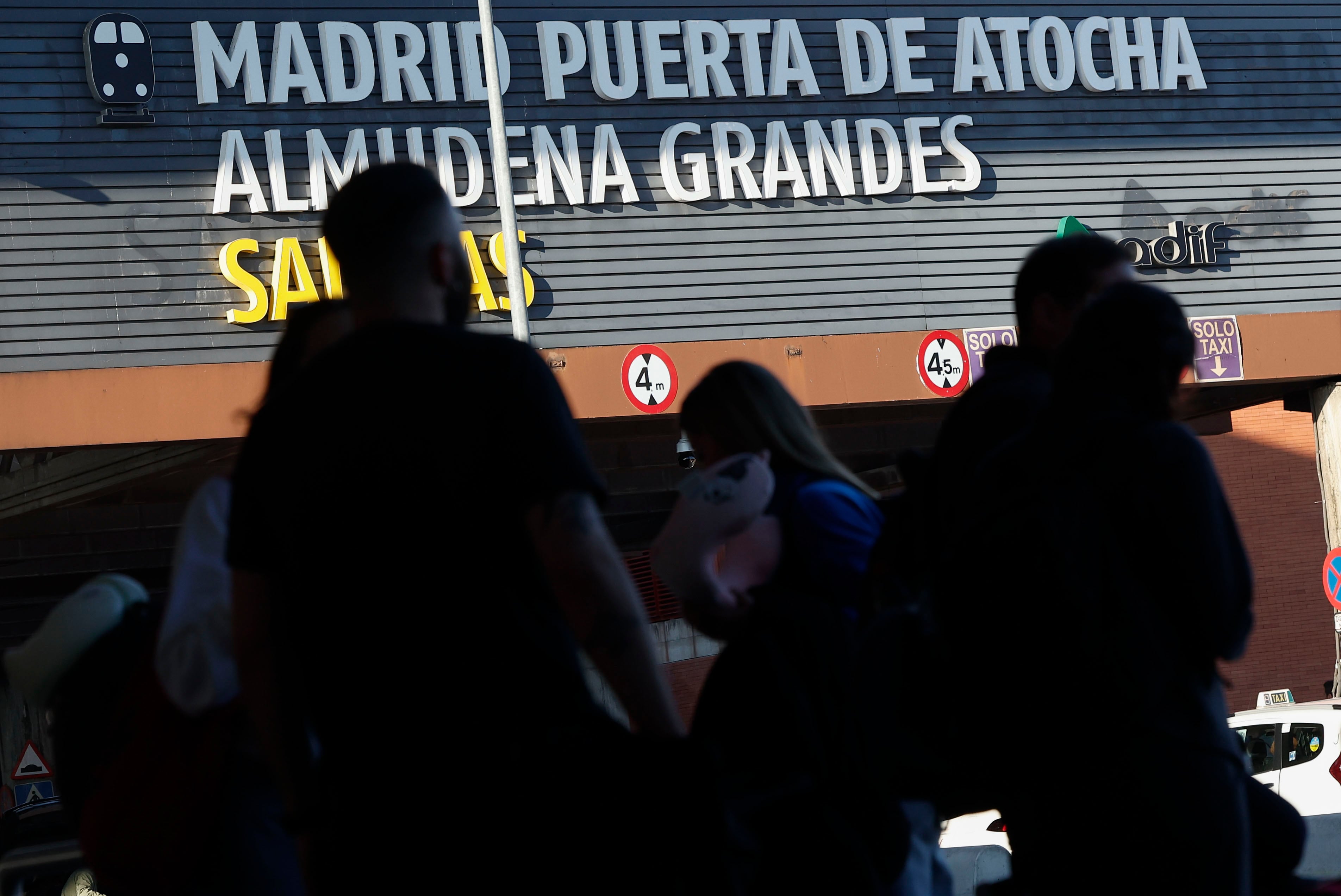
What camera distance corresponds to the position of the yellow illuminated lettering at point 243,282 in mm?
13789

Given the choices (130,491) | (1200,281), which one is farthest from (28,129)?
(1200,281)

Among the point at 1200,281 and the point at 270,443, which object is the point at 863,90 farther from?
the point at 270,443

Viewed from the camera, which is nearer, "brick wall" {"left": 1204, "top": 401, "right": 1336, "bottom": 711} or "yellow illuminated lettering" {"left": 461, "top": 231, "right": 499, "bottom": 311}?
"yellow illuminated lettering" {"left": 461, "top": 231, "right": 499, "bottom": 311}

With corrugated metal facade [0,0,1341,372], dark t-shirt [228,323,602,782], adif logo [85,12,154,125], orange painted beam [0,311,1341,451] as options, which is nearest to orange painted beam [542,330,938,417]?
orange painted beam [0,311,1341,451]

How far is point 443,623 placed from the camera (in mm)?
2057

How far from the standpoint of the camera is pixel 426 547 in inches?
82.4

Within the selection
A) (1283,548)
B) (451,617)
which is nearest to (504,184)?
(451,617)

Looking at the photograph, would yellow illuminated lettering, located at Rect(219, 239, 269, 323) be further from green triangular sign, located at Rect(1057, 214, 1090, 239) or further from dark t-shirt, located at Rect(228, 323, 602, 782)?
dark t-shirt, located at Rect(228, 323, 602, 782)

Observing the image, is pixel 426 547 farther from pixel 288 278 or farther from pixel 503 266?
pixel 503 266

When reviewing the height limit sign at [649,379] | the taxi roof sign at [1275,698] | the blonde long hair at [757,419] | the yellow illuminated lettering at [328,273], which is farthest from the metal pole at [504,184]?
the taxi roof sign at [1275,698]

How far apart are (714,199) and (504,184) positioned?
8.91 ft

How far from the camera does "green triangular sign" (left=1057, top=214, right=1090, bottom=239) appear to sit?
1451 centimetres

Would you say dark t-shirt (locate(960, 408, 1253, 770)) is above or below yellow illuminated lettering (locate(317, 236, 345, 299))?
below

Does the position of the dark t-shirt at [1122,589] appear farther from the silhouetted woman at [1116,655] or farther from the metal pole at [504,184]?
the metal pole at [504,184]
